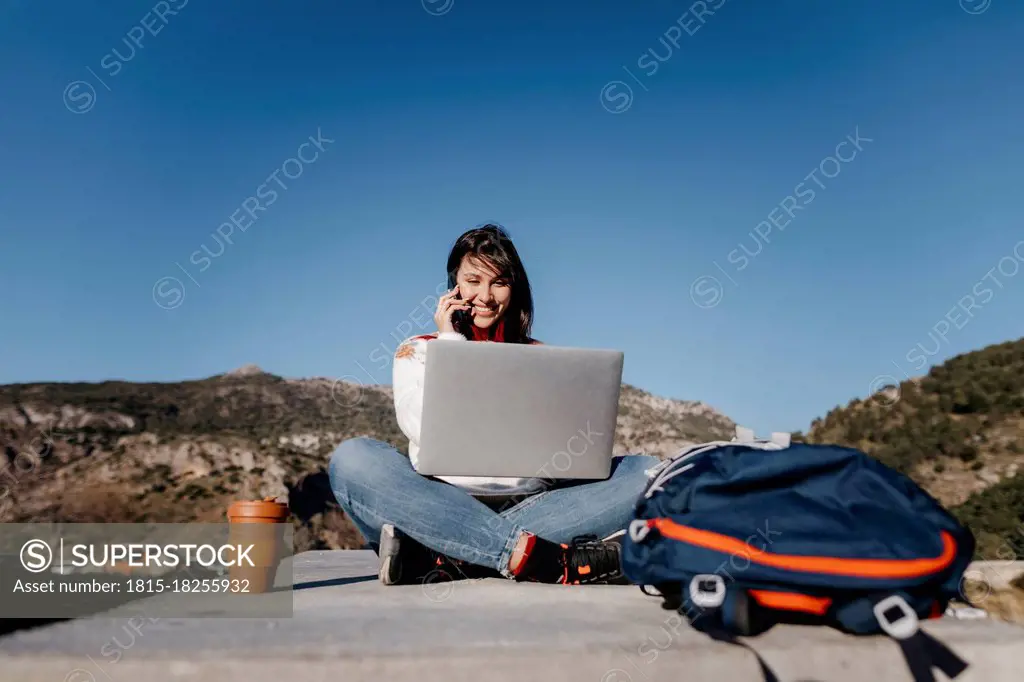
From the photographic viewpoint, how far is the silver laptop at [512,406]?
8.85ft

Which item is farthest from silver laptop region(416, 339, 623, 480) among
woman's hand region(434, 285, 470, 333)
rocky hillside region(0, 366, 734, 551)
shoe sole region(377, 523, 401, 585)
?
rocky hillside region(0, 366, 734, 551)

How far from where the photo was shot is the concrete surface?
5.11 feet

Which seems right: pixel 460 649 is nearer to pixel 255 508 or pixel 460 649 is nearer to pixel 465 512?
pixel 255 508

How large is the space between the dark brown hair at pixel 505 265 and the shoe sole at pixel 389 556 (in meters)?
1.08

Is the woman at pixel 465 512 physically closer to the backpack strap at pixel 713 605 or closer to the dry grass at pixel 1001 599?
the backpack strap at pixel 713 605

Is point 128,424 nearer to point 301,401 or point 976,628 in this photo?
point 301,401

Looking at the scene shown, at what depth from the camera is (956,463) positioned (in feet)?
45.9

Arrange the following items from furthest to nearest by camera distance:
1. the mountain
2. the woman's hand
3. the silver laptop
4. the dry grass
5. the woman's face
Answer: the mountain → the woman's face → the woman's hand → the dry grass → the silver laptop

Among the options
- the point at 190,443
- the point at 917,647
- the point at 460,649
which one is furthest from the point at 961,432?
the point at 190,443

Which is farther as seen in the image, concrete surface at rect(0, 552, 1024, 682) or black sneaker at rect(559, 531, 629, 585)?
black sneaker at rect(559, 531, 629, 585)

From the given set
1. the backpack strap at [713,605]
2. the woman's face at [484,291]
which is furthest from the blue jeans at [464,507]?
the backpack strap at [713,605]

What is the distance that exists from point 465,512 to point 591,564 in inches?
20.7

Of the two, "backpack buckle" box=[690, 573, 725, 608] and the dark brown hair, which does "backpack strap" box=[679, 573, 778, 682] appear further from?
the dark brown hair

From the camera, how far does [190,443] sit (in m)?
20.7
